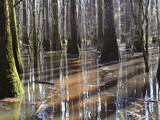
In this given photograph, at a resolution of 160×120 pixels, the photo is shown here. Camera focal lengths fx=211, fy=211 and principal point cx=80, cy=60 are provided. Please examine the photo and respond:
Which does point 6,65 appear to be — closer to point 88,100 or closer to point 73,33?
point 88,100

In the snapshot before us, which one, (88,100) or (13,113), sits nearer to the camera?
(13,113)

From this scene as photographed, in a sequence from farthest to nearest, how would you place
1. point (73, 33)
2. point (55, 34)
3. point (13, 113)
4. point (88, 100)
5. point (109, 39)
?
→ point (55, 34)
point (73, 33)
point (109, 39)
point (88, 100)
point (13, 113)

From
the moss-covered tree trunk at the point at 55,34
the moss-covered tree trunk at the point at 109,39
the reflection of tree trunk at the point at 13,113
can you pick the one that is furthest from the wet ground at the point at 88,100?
the moss-covered tree trunk at the point at 55,34

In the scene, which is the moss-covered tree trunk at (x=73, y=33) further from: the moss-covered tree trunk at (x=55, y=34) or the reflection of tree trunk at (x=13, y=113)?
the reflection of tree trunk at (x=13, y=113)

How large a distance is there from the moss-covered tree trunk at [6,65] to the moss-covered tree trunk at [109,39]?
734 centimetres

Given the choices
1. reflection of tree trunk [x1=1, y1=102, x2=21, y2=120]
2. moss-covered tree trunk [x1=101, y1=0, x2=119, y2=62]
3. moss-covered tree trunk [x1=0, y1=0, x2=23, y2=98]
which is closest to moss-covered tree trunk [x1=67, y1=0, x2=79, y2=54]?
moss-covered tree trunk [x1=101, y1=0, x2=119, y2=62]

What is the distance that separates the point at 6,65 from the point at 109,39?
7.73 m

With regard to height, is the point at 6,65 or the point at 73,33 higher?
the point at 73,33

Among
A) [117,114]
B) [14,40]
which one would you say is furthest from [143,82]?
[14,40]

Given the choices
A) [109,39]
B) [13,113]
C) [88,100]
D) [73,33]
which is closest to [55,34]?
[73,33]

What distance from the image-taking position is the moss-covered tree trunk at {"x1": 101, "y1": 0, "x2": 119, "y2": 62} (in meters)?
12.0

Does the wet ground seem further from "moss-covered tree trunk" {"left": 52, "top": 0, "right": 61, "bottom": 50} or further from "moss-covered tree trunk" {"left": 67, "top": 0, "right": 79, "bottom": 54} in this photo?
"moss-covered tree trunk" {"left": 52, "top": 0, "right": 61, "bottom": 50}

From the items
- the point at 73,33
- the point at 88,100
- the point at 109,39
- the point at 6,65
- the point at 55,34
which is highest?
the point at 55,34

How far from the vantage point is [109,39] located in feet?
39.9
